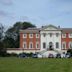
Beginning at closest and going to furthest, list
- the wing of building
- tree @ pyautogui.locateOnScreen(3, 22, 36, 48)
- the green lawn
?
1. the green lawn
2. the wing of building
3. tree @ pyautogui.locateOnScreen(3, 22, 36, 48)

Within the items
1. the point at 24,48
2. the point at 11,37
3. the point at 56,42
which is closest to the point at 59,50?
the point at 56,42

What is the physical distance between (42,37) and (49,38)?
2.77m

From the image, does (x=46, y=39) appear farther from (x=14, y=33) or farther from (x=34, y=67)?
(x=34, y=67)

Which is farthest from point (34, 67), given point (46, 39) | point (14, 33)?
point (14, 33)

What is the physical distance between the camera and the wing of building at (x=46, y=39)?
12325cm

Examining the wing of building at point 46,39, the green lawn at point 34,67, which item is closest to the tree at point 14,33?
the wing of building at point 46,39

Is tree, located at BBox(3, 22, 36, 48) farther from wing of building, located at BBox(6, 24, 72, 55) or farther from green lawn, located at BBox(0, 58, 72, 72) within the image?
green lawn, located at BBox(0, 58, 72, 72)

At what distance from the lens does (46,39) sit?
124 m

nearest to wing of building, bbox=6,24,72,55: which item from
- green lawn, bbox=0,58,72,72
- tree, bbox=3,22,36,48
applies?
tree, bbox=3,22,36,48

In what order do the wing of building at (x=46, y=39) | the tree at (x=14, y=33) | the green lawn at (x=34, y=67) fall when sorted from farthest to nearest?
the tree at (x=14, y=33), the wing of building at (x=46, y=39), the green lawn at (x=34, y=67)

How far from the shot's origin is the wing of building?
123 m

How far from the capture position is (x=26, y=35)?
416ft

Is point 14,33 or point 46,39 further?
point 14,33

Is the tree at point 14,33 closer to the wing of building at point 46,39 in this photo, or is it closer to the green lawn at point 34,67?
the wing of building at point 46,39
